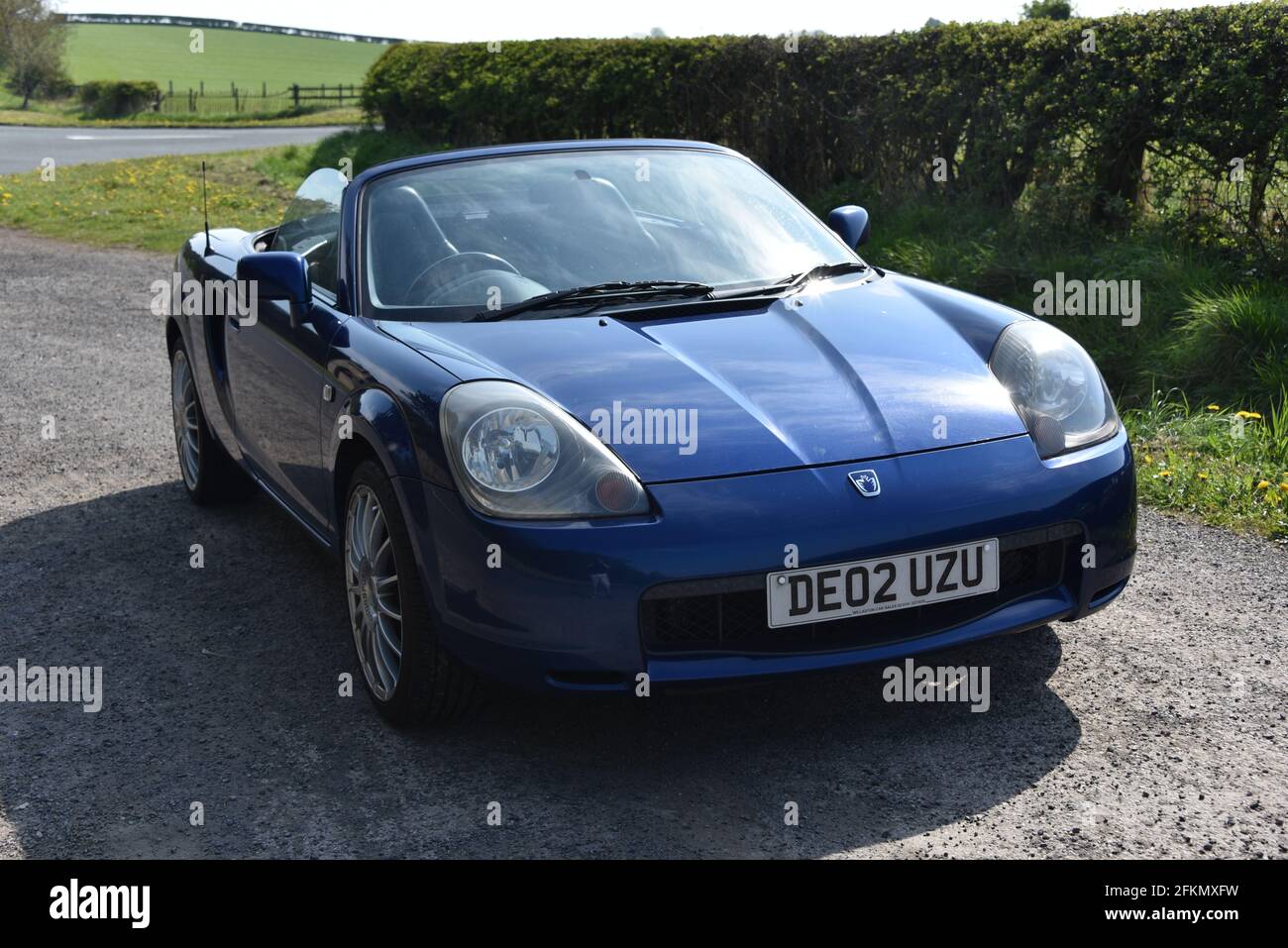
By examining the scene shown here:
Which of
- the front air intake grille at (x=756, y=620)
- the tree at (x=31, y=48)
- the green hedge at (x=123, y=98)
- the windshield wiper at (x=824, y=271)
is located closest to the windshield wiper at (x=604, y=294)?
the windshield wiper at (x=824, y=271)

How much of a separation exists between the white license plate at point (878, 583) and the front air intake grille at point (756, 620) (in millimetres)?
37

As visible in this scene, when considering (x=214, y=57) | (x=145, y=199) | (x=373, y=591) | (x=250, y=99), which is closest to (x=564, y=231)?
(x=373, y=591)

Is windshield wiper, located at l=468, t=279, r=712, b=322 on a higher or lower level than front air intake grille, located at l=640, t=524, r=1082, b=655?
higher

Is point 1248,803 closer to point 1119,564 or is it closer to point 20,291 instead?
point 1119,564

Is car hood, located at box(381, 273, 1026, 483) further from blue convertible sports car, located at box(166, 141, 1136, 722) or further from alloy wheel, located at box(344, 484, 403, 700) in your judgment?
alloy wheel, located at box(344, 484, 403, 700)

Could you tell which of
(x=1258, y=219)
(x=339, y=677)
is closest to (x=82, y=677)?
(x=339, y=677)

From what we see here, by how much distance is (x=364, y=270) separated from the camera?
430cm

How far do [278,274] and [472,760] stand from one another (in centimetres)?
163

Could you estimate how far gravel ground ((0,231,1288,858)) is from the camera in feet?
10.3

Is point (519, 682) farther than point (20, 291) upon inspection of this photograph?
No

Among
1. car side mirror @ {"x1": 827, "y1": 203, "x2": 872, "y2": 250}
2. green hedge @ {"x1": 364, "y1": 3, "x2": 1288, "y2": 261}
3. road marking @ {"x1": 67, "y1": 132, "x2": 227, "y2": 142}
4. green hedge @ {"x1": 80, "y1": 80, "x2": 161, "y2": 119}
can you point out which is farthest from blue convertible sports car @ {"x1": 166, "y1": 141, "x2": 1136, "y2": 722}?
green hedge @ {"x1": 80, "y1": 80, "x2": 161, "y2": 119}

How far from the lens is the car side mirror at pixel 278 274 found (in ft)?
14.1

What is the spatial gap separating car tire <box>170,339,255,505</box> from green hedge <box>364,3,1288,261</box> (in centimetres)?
554

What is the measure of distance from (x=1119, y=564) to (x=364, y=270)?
89.8 inches
